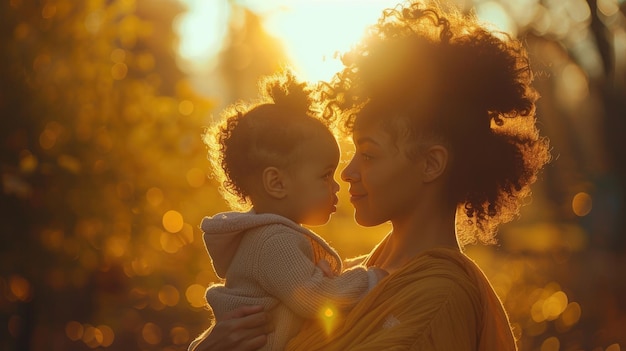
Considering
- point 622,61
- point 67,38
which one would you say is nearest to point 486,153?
point 67,38

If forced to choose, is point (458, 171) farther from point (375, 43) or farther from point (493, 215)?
point (375, 43)

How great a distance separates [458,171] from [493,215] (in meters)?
0.29

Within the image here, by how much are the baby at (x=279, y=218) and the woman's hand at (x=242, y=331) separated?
4 centimetres

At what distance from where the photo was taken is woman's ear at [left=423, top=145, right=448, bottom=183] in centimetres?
306

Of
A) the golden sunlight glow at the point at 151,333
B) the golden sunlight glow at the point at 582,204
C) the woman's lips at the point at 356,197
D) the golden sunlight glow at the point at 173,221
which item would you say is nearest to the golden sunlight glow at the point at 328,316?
the woman's lips at the point at 356,197

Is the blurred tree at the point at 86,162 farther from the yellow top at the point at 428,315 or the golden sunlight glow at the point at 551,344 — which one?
the golden sunlight glow at the point at 551,344

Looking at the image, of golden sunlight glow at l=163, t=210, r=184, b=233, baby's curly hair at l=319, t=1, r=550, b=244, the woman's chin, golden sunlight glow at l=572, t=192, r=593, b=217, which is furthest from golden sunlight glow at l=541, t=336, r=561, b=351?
the woman's chin

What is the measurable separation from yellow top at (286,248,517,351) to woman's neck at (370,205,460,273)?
0.20 meters

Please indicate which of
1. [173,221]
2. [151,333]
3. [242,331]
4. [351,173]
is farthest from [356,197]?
[151,333]

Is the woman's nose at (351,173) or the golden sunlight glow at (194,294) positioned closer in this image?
the woman's nose at (351,173)

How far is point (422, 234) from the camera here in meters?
3.13

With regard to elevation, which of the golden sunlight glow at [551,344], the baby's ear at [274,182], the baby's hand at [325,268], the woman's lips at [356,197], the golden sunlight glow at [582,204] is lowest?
the golden sunlight glow at [582,204]

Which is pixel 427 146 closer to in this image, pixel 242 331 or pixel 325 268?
pixel 325 268

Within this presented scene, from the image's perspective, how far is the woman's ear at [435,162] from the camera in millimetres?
3059
